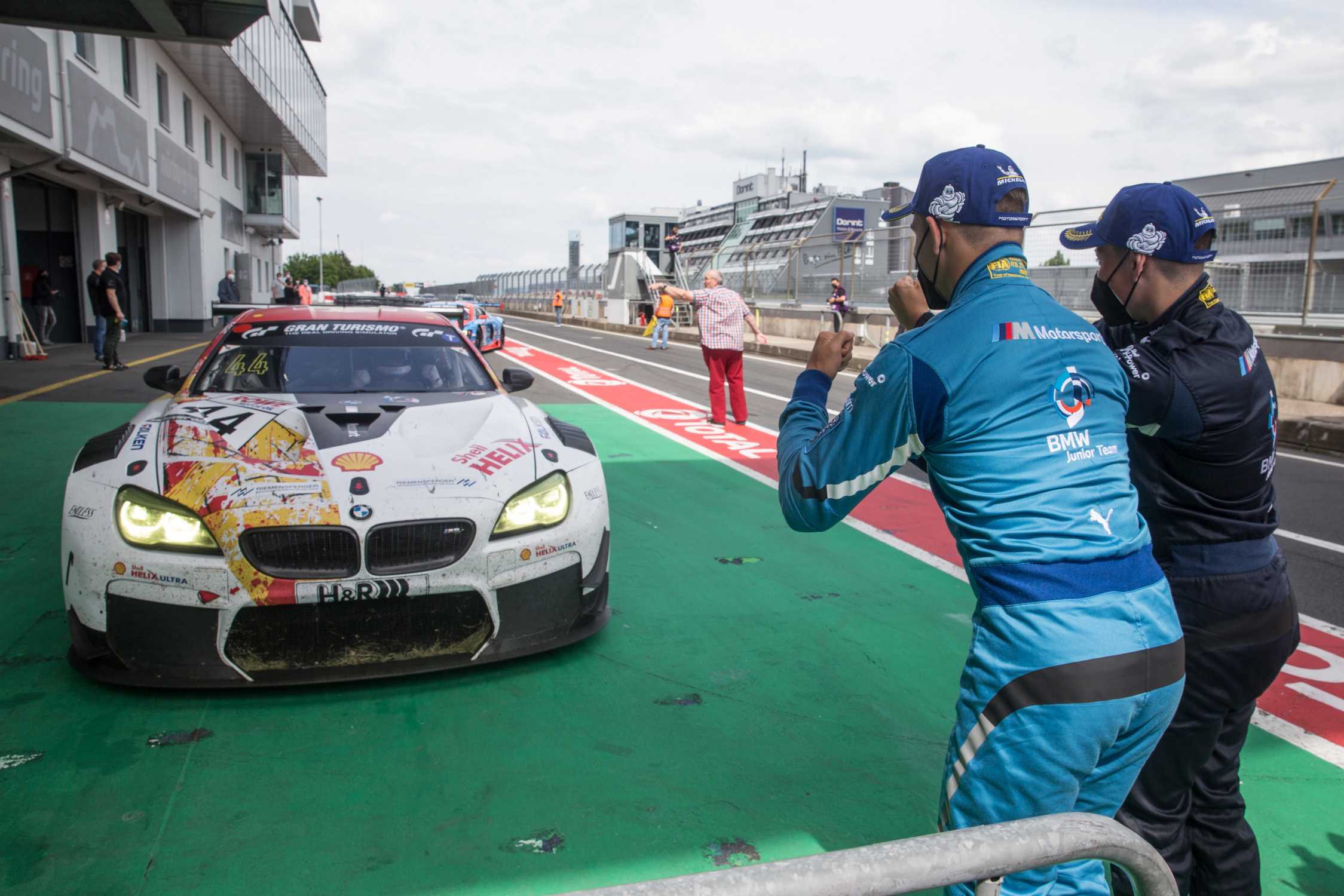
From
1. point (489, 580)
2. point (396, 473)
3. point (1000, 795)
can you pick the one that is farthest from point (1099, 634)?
point (396, 473)

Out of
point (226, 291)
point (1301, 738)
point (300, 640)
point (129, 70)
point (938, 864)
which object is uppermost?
point (129, 70)

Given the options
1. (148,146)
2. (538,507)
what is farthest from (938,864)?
(148,146)

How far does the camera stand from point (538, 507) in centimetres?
369

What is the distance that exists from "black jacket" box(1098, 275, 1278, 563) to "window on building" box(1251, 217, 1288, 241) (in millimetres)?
13847

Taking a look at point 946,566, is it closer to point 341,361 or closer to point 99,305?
point 341,361

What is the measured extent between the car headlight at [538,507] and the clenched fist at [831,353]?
183 cm

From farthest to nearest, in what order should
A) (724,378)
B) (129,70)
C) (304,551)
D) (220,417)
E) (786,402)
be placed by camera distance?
(129,70)
(786,402)
(724,378)
(220,417)
(304,551)

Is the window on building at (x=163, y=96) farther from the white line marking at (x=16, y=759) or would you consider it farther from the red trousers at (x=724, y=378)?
the white line marking at (x=16, y=759)

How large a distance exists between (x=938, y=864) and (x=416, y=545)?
2.57 meters

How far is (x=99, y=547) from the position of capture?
331cm

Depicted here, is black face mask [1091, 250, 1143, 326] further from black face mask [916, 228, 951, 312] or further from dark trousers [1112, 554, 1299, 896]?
dark trousers [1112, 554, 1299, 896]

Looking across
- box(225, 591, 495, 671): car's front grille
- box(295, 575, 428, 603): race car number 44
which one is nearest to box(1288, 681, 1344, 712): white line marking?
box(225, 591, 495, 671): car's front grille

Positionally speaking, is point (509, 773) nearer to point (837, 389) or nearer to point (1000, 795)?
point (1000, 795)

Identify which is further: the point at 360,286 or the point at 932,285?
the point at 360,286
